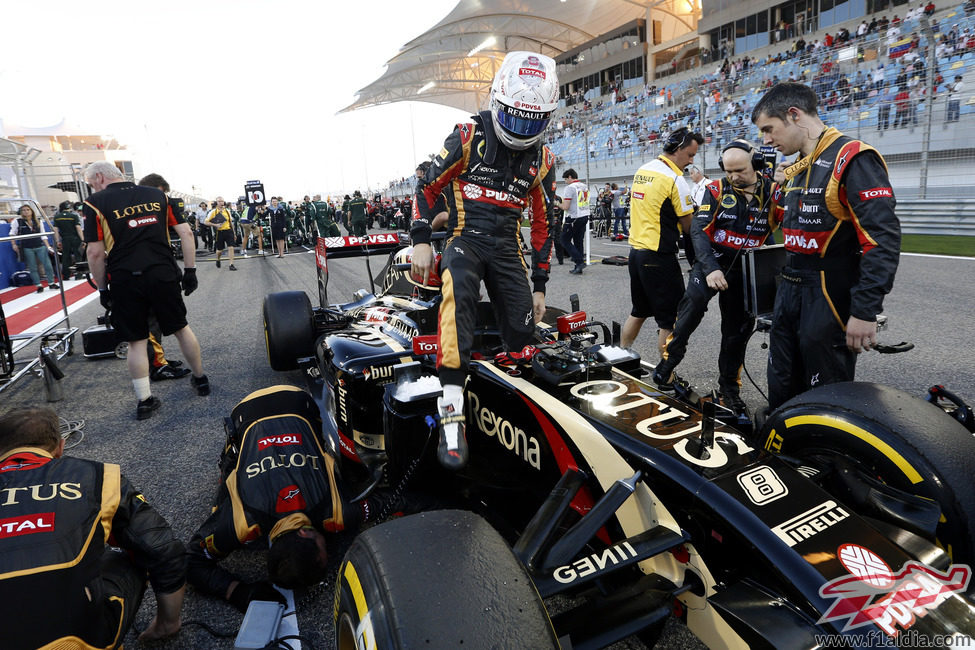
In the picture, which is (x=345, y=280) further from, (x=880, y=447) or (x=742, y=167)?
(x=880, y=447)

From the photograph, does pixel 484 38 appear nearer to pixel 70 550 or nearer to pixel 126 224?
pixel 126 224

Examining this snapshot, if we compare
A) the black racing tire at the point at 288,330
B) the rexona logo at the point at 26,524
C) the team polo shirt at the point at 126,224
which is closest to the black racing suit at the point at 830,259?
the rexona logo at the point at 26,524

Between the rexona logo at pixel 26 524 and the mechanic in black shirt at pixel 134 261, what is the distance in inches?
113

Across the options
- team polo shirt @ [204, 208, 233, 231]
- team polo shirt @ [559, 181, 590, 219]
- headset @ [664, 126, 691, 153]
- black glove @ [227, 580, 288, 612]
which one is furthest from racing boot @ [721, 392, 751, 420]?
team polo shirt @ [204, 208, 233, 231]

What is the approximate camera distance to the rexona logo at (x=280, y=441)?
2400mm

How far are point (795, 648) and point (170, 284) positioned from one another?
4.56m

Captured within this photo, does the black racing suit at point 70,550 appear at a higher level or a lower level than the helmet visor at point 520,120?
lower

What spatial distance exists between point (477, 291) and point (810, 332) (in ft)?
5.00

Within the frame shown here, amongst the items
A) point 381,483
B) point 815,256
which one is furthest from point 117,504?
point 815,256

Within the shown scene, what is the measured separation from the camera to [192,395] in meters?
4.54

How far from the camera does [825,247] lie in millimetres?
2541

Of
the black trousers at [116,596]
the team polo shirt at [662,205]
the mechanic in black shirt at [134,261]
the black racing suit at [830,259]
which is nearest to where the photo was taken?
the black trousers at [116,596]

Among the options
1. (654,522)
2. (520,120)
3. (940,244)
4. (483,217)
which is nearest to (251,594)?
(654,522)

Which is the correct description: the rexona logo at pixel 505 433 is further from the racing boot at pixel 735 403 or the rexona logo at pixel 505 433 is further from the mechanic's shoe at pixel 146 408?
the mechanic's shoe at pixel 146 408
